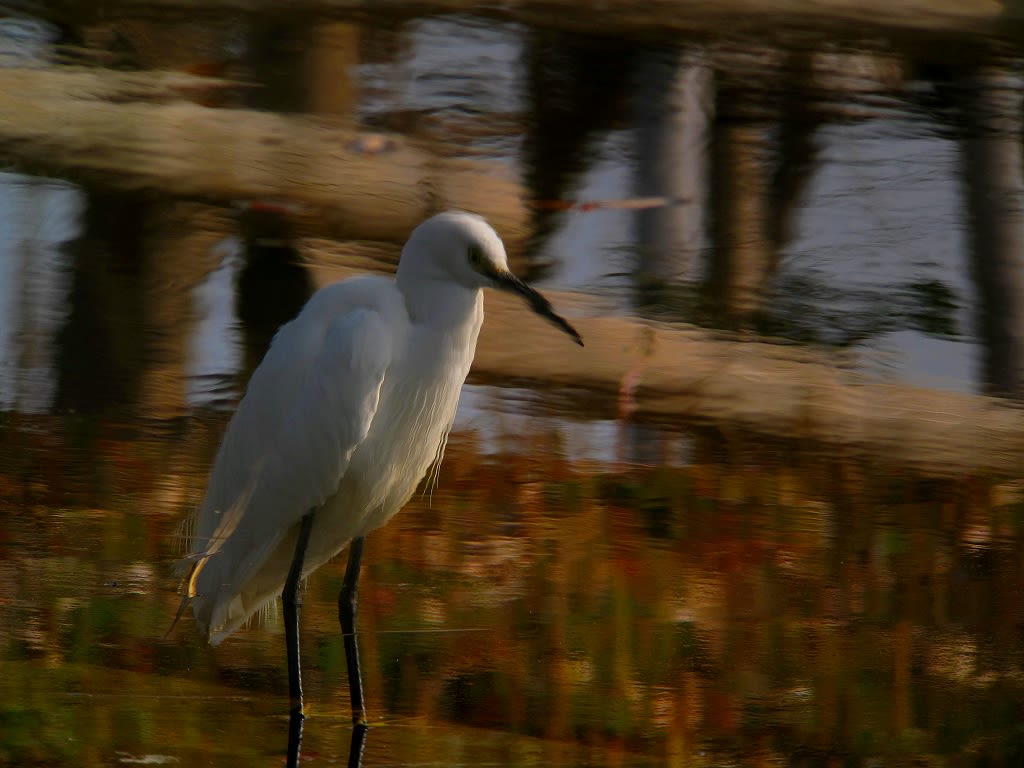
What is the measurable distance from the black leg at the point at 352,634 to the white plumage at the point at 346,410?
103 millimetres

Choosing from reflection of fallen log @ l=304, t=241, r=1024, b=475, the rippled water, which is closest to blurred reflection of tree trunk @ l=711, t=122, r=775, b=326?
the rippled water

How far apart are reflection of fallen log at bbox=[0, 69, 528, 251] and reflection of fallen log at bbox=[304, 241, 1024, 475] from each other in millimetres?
1052

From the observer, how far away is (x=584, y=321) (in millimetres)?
5891

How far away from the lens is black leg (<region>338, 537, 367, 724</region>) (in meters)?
3.27

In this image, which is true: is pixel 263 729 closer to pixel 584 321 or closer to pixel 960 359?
pixel 584 321

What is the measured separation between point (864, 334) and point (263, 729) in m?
3.72

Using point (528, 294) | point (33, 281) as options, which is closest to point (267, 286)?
point (33, 281)

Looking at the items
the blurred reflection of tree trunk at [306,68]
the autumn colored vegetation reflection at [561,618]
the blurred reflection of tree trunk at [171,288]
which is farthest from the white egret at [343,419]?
the blurred reflection of tree trunk at [306,68]

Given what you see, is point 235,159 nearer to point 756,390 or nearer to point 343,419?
point 756,390

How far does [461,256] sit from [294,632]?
33.2 inches

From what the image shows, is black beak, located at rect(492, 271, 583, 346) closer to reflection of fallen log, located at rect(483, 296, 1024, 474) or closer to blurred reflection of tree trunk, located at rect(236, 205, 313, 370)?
reflection of fallen log, located at rect(483, 296, 1024, 474)

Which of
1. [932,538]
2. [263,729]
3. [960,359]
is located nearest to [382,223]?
[960,359]

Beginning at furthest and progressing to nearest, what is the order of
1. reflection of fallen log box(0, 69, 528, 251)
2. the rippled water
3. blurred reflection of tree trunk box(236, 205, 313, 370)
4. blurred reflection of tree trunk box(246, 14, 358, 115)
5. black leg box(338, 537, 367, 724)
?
1. blurred reflection of tree trunk box(246, 14, 358, 115)
2. reflection of fallen log box(0, 69, 528, 251)
3. blurred reflection of tree trunk box(236, 205, 313, 370)
4. the rippled water
5. black leg box(338, 537, 367, 724)

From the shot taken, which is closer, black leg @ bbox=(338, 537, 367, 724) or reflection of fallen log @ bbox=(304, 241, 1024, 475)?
black leg @ bbox=(338, 537, 367, 724)
